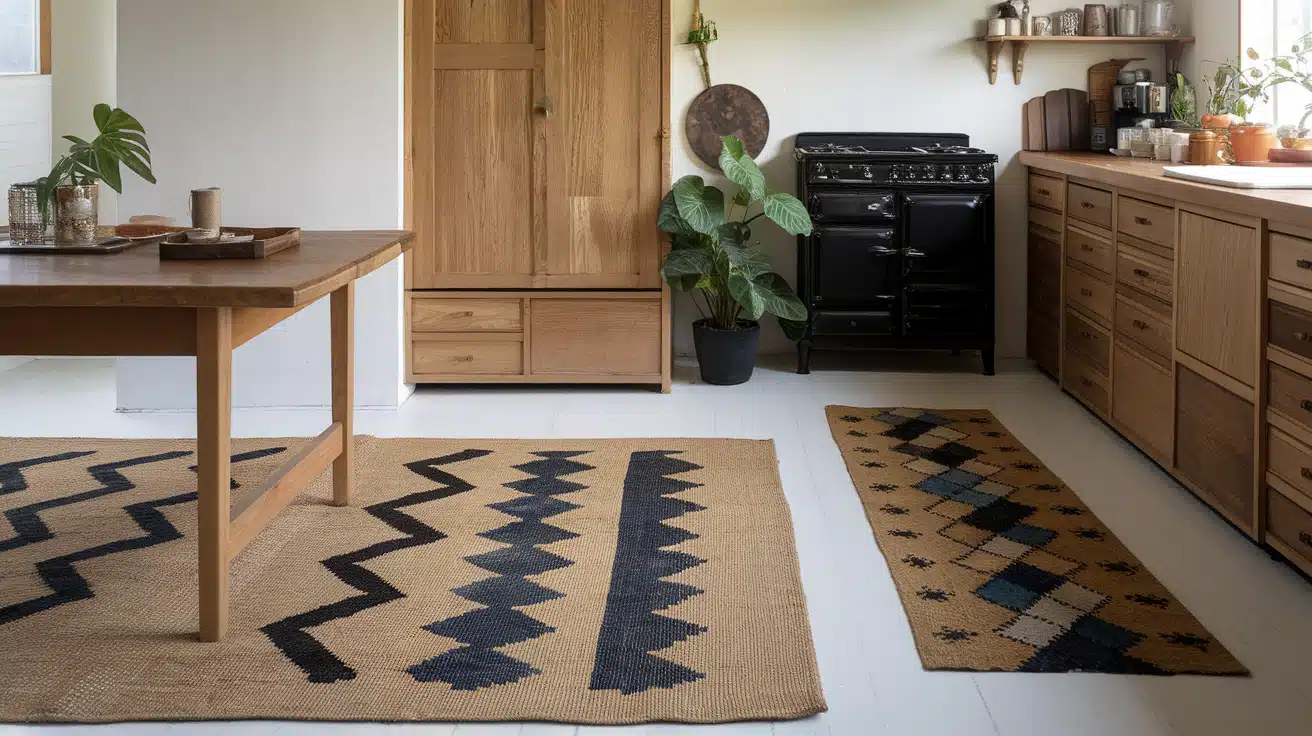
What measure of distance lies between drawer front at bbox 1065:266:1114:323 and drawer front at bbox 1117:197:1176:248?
10.5 inches

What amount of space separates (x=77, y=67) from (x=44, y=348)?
4507 millimetres

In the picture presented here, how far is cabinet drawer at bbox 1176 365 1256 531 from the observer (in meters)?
3.46

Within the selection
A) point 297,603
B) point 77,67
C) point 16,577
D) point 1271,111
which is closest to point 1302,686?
point 297,603

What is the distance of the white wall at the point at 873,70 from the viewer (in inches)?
239

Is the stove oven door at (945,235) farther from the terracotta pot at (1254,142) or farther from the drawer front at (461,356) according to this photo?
the drawer front at (461,356)

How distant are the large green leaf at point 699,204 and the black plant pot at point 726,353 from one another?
1.72 feet

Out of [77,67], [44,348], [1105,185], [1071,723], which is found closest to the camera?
[1071,723]

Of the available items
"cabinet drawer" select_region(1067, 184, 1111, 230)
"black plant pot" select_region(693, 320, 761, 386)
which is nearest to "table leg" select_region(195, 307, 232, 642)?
"black plant pot" select_region(693, 320, 761, 386)

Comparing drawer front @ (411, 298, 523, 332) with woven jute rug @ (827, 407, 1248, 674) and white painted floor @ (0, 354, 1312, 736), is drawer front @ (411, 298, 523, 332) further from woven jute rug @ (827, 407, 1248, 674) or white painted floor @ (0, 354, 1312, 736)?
woven jute rug @ (827, 407, 1248, 674)

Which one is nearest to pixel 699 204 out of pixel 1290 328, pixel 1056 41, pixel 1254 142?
pixel 1056 41

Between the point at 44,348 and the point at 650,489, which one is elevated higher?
the point at 44,348

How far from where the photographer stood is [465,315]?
5.48 metres

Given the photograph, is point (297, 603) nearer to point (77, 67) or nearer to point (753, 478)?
point (753, 478)

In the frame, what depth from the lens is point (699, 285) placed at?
547 cm
